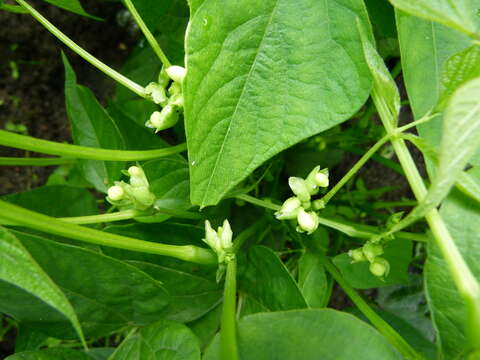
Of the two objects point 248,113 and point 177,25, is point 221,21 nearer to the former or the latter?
point 248,113

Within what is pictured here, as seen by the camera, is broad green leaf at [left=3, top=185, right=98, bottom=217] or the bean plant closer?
the bean plant

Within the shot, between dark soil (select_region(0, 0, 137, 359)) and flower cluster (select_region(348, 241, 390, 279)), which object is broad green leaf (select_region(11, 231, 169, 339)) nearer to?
flower cluster (select_region(348, 241, 390, 279))

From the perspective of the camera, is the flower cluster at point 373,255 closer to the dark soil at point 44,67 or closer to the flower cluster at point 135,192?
the flower cluster at point 135,192

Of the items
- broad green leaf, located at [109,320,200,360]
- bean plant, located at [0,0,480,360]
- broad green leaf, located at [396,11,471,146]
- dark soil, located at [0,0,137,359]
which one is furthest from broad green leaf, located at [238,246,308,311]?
dark soil, located at [0,0,137,359]

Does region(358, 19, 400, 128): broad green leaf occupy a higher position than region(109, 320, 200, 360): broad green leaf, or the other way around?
region(358, 19, 400, 128): broad green leaf

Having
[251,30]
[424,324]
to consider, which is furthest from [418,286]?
[251,30]

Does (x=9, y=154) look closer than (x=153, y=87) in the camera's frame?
No

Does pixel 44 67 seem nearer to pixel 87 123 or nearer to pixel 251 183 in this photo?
pixel 87 123

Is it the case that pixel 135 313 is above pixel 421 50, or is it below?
below
